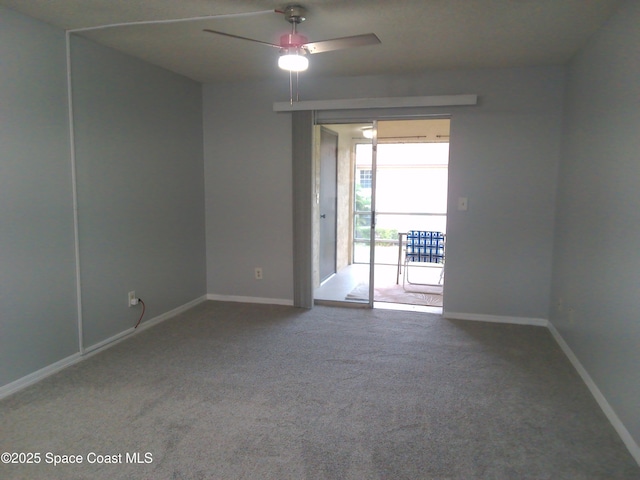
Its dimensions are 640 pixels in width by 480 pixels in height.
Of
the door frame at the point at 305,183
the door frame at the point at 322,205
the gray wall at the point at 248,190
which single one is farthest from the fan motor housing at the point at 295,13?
the door frame at the point at 322,205

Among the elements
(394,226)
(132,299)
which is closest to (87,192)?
(132,299)

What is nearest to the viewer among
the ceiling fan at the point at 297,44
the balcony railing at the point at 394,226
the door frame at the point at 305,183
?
the ceiling fan at the point at 297,44

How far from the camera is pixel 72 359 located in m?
3.10

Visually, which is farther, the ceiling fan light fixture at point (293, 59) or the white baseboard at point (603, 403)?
the ceiling fan light fixture at point (293, 59)

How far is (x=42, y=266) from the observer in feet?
9.32

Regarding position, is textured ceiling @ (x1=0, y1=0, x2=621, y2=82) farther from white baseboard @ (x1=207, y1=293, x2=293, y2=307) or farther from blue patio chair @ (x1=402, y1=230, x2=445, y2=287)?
white baseboard @ (x1=207, y1=293, x2=293, y2=307)

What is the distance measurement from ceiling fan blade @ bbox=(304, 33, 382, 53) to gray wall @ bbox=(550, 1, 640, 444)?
1.42 m

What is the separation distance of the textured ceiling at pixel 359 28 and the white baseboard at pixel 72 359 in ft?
7.57

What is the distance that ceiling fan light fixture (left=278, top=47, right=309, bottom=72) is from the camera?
8.58 ft

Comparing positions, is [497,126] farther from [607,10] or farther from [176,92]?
[176,92]

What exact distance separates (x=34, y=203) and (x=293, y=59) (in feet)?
6.27

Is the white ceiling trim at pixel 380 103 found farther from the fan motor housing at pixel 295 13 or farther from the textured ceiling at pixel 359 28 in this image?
the fan motor housing at pixel 295 13

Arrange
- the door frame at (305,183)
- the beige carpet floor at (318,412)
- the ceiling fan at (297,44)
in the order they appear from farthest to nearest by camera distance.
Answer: the door frame at (305,183)
the ceiling fan at (297,44)
the beige carpet floor at (318,412)

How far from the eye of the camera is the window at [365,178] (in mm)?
4699
